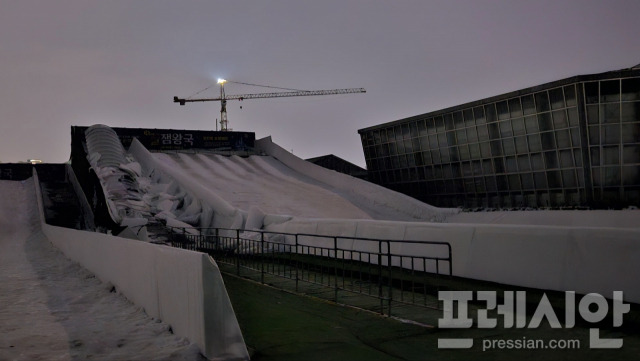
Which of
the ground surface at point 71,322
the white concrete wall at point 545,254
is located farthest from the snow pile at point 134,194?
the white concrete wall at point 545,254

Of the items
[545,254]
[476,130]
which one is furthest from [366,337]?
[476,130]

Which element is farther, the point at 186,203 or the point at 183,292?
the point at 186,203

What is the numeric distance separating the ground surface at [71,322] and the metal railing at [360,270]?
2875 mm

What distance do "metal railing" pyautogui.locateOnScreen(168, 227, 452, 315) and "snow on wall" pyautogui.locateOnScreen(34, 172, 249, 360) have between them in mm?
2532

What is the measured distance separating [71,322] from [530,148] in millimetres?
20458

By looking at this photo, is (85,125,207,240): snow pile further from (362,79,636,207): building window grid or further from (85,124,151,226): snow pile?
(362,79,636,207): building window grid

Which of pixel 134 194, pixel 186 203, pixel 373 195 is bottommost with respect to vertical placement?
pixel 186 203

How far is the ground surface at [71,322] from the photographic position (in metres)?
5.22

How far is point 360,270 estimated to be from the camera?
293 inches

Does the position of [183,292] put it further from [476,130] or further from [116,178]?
[476,130]

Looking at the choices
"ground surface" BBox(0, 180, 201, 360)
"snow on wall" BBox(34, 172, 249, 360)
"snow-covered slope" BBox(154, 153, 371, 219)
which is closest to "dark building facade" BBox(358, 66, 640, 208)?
"snow-covered slope" BBox(154, 153, 371, 219)

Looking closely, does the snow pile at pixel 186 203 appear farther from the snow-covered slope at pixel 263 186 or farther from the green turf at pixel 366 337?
the green turf at pixel 366 337

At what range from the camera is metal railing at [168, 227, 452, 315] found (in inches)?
290

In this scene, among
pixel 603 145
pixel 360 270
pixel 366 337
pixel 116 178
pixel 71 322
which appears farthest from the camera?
pixel 116 178
